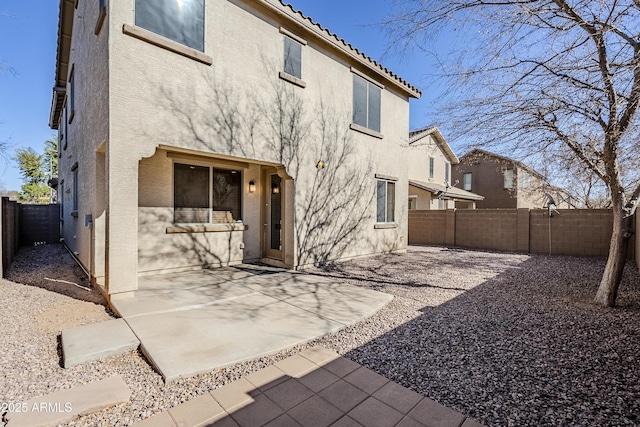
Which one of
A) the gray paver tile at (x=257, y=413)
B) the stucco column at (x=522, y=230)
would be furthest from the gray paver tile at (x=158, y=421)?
the stucco column at (x=522, y=230)

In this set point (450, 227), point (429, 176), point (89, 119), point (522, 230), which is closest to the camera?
point (89, 119)

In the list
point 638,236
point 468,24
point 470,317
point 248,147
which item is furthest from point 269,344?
point 638,236

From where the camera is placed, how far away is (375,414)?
235 centimetres

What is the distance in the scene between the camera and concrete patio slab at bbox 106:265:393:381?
10.6 ft

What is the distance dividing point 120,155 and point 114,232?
1.18m

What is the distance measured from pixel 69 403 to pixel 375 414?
245 cm

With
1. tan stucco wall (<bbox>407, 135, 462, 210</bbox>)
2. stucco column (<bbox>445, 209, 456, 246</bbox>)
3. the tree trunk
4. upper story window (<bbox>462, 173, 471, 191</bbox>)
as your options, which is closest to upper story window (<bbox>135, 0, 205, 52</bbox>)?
the tree trunk

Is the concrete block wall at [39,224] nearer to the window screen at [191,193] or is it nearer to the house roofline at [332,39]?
the window screen at [191,193]

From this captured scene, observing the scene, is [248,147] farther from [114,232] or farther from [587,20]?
[587,20]

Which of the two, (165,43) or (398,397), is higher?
(165,43)

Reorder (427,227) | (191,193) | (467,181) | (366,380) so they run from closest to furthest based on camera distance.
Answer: (366,380) → (191,193) → (427,227) → (467,181)

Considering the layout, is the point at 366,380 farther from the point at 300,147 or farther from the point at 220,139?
the point at 300,147

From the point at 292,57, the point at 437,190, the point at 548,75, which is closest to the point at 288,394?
the point at 548,75

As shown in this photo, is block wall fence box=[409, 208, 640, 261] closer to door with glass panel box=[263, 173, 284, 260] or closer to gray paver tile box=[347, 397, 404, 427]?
door with glass panel box=[263, 173, 284, 260]
